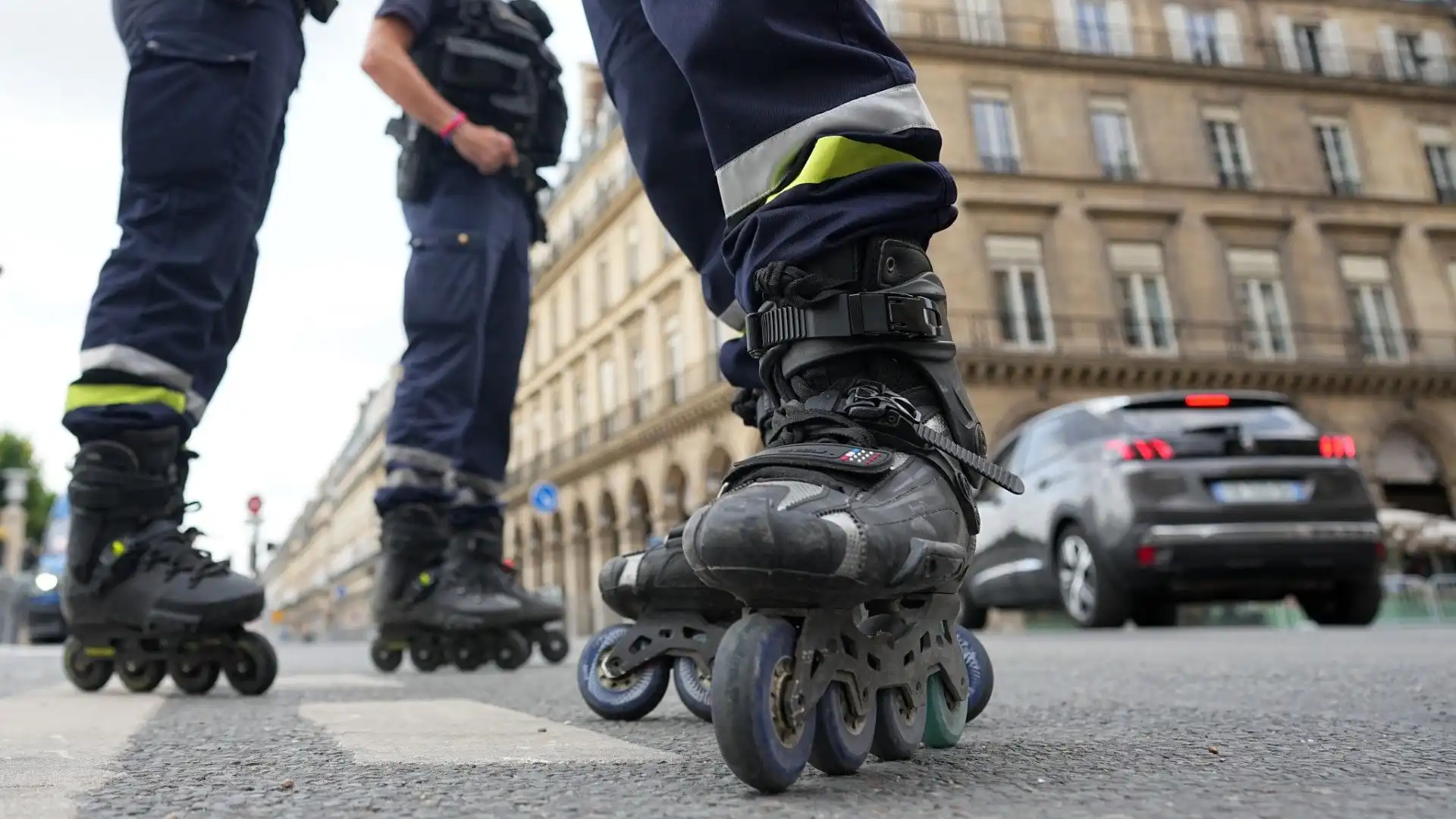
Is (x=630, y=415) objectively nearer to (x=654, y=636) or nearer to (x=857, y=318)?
(x=654, y=636)

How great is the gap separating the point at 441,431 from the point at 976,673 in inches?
114

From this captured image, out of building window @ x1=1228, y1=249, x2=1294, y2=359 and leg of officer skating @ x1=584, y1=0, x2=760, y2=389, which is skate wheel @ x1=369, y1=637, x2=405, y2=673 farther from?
building window @ x1=1228, y1=249, x2=1294, y2=359

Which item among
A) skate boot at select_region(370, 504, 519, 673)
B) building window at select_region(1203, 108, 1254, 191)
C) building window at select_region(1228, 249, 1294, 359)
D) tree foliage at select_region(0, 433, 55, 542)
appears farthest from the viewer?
tree foliage at select_region(0, 433, 55, 542)

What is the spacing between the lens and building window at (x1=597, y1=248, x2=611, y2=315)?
1204 inches

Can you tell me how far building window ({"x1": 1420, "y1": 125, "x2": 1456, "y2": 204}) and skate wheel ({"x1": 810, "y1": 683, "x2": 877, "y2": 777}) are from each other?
28907 millimetres

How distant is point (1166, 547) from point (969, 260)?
614 inches

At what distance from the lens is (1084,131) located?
22766 mm

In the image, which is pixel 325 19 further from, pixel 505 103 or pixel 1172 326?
pixel 1172 326

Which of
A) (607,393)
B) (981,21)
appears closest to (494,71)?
(981,21)

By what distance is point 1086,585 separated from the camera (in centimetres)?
676

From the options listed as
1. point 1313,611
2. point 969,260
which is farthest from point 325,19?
point 969,260

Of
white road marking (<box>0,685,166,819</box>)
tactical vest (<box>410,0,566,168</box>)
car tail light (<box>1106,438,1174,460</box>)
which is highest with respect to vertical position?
tactical vest (<box>410,0,566,168</box>)

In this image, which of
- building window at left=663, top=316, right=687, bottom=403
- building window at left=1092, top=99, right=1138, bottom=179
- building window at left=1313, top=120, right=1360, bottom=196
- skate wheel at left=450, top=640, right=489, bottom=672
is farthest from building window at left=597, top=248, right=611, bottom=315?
skate wheel at left=450, top=640, right=489, bottom=672

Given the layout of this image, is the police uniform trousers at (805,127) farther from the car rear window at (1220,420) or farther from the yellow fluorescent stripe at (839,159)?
the car rear window at (1220,420)
